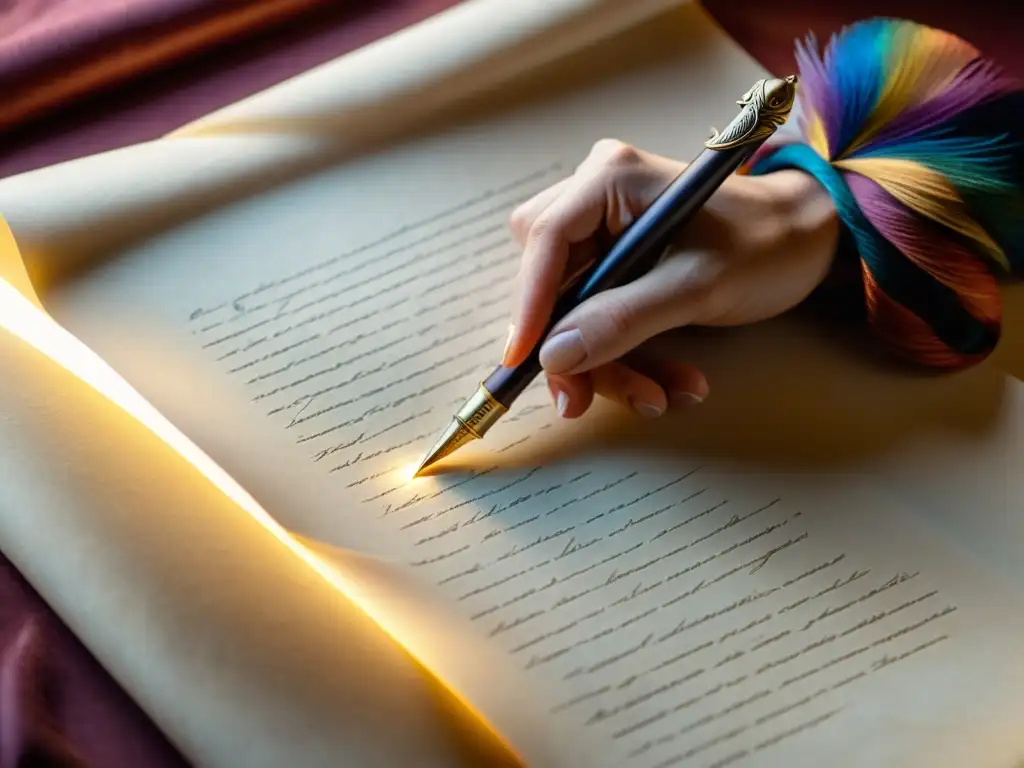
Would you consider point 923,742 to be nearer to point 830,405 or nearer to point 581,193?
point 830,405

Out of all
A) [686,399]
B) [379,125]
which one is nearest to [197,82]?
[379,125]

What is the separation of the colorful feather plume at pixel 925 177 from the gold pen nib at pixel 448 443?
213 mm

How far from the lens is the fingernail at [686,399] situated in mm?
450

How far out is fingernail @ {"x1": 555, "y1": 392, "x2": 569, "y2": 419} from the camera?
17.4 inches

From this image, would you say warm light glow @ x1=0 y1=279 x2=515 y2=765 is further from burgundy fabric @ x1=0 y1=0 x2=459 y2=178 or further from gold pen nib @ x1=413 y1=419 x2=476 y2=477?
burgundy fabric @ x1=0 y1=0 x2=459 y2=178

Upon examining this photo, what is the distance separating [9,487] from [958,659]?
39 centimetres

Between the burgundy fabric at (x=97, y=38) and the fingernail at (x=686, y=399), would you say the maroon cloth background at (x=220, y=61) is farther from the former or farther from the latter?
the fingernail at (x=686, y=399)

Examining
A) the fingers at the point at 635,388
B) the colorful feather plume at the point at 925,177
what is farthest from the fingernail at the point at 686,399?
the colorful feather plume at the point at 925,177

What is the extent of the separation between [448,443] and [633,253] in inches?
4.8

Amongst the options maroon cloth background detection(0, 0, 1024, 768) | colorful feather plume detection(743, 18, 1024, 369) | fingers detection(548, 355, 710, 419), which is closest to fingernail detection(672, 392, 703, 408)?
fingers detection(548, 355, 710, 419)

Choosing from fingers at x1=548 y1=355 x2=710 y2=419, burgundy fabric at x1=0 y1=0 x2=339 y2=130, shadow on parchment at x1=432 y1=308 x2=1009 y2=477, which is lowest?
shadow on parchment at x1=432 y1=308 x2=1009 y2=477

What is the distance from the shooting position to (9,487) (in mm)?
371

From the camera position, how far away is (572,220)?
0.45m

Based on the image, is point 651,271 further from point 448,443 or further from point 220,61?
point 220,61
